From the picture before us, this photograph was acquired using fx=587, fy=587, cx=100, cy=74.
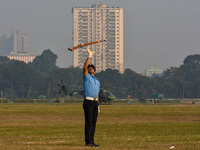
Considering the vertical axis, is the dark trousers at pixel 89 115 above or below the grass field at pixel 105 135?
above

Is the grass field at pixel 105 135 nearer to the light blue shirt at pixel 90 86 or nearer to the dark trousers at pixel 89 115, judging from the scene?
the dark trousers at pixel 89 115

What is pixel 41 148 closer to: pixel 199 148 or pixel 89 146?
pixel 89 146

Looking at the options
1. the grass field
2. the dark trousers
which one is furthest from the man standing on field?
the grass field

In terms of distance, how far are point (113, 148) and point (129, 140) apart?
396cm

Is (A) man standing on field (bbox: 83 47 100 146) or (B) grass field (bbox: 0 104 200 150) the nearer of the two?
(B) grass field (bbox: 0 104 200 150)

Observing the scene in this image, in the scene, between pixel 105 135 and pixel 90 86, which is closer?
pixel 90 86

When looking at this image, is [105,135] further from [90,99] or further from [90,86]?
[90,86]

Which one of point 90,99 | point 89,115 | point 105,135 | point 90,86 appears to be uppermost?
point 90,86

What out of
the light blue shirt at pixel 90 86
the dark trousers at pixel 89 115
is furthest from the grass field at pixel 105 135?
the light blue shirt at pixel 90 86

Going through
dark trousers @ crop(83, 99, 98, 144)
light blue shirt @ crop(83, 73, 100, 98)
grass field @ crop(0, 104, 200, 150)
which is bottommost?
grass field @ crop(0, 104, 200, 150)

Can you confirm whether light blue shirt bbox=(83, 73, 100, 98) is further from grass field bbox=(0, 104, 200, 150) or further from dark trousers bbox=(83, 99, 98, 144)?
grass field bbox=(0, 104, 200, 150)

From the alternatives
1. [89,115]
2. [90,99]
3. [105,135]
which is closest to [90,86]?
[90,99]

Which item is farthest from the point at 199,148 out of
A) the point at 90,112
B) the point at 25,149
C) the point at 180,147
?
the point at 25,149

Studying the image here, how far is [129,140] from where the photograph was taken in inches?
881
